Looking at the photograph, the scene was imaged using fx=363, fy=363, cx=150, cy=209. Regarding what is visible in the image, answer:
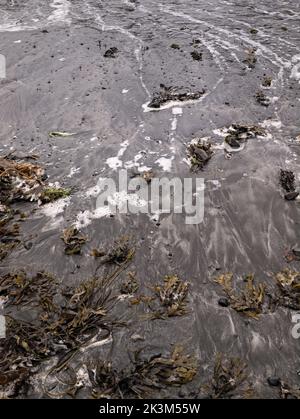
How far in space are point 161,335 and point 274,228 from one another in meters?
2.93

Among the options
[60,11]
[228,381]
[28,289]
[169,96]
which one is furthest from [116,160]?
[60,11]

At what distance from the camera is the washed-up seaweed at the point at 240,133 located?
8.41m

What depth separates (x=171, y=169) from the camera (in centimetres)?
793

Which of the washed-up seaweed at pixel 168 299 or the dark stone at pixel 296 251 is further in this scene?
the dark stone at pixel 296 251

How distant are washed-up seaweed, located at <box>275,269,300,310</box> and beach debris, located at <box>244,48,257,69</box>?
7.68m

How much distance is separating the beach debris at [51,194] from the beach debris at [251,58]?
739 centimetres

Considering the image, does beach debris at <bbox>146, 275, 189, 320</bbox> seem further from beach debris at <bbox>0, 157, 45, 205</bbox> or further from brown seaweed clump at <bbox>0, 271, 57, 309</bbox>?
beach debris at <bbox>0, 157, 45, 205</bbox>

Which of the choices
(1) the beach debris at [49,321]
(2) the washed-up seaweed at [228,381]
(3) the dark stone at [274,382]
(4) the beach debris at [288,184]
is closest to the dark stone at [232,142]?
(4) the beach debris at [288,184]

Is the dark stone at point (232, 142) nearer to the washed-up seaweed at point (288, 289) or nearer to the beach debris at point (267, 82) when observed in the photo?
the beach debris at point (267, 82)

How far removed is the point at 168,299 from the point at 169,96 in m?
6.28

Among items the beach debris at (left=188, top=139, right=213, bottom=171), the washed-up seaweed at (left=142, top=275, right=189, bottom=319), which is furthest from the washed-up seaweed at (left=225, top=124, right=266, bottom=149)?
the washed-up seaweed at (left=142, top=275, right=189, bottom=319)

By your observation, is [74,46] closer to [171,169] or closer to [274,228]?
[171,169]

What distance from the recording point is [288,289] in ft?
18.6

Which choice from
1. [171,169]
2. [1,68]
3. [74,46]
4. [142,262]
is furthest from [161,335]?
[74,46]
